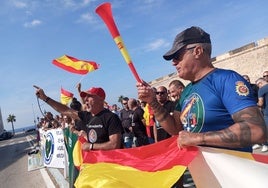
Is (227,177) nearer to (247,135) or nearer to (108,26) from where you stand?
(247,135)

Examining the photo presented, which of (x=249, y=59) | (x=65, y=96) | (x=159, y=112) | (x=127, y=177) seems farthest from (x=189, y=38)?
(x=249, y=59)

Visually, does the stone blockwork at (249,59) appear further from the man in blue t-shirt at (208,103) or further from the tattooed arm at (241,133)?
the tattooed arm at (241,133)

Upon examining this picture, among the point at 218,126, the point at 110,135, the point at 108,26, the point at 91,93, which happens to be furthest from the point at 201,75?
the point at 91,93

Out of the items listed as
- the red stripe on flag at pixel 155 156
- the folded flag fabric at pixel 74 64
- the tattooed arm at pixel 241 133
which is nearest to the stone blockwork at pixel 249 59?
the folded flag fabric at pixel 74 64

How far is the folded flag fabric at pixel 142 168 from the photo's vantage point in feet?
8.33

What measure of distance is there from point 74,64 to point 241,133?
768cm

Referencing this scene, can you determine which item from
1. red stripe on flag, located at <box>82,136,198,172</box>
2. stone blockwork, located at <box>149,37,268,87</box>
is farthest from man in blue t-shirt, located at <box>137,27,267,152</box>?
stone blockwork, located at <box>149,37,268,87</box>

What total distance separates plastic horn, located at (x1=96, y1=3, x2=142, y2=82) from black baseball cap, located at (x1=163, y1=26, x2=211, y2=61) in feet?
0.99

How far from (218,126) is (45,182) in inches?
301

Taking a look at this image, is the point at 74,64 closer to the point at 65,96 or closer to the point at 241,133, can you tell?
the point at 65,96

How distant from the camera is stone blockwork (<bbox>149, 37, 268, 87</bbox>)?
26500mm

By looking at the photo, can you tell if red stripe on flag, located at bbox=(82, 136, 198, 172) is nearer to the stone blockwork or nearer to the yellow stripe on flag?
the yellow stripe on flag

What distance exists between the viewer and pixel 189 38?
2672 mm

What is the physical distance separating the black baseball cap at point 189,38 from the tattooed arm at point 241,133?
66cm
